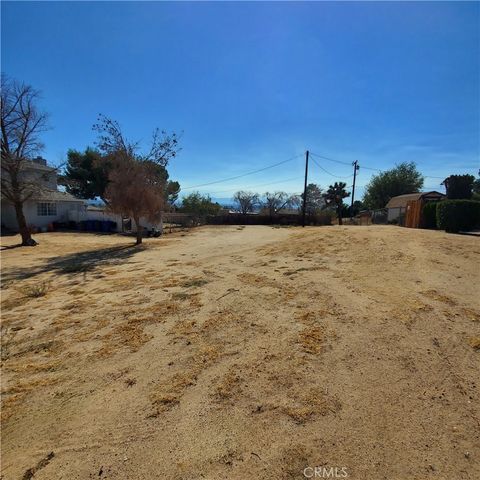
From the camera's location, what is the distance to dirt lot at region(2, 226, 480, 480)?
8.58 feet

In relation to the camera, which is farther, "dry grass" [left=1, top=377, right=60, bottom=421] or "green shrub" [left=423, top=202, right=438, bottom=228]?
"green shrub" [left=423, top=202, right=438, bottom=228]

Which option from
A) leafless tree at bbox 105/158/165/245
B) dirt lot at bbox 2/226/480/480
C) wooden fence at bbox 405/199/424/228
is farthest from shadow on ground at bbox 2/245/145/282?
wooden fence at bbox 405/199/424/228

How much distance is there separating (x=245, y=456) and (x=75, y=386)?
2.39 metres

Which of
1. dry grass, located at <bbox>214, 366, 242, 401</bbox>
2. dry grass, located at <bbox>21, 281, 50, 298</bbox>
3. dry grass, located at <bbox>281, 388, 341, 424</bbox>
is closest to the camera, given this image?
dry grass, located at <bbox>281, 388, 341, 424</bbox>

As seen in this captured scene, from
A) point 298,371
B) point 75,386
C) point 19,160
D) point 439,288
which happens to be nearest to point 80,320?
point 75,386

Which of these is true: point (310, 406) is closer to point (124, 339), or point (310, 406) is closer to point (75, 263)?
point (124, 339)

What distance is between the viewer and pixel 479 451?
251 cm

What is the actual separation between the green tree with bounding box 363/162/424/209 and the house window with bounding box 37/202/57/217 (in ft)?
137

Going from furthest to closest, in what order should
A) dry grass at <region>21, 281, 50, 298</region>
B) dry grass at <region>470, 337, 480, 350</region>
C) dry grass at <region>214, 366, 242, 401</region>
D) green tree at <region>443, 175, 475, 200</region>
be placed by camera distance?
green tree at <region>443, 175, 475, 200</region> → dry grass at <region>21, 281, 50, 298</region> → dry grass at <region>470, 337, 480, 350</region> → dry grass at <region>214, 366, 242, 401</region>

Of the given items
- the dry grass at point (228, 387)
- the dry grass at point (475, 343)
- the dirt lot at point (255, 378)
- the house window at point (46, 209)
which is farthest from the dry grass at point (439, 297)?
the house window at point (46, 209)

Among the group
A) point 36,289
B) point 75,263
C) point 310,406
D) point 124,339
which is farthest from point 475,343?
point 75,263

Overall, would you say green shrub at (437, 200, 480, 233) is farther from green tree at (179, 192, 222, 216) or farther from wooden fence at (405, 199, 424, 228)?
green tree at (179, 192, 222, 216)

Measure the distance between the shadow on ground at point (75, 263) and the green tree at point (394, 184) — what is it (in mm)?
41333

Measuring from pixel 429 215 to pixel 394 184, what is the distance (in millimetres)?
33630
